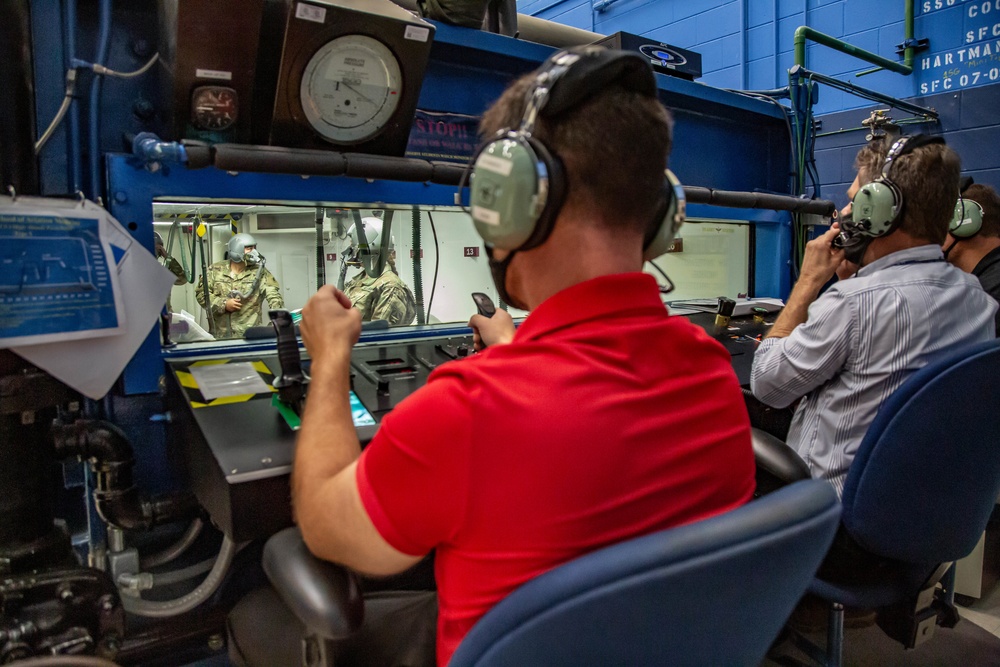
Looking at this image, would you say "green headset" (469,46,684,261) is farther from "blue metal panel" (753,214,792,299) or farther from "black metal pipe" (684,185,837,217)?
"blue metal panel" (753,214,792,299)

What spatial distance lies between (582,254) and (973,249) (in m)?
2.59

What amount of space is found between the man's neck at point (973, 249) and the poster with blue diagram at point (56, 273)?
2.92 meters

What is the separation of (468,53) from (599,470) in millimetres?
1615

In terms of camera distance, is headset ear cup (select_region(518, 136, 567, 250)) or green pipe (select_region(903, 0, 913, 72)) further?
green pipe (select_region(903, 0, 913, 72))

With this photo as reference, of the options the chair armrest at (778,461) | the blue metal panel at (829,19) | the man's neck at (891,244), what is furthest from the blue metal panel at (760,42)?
the chair armrest at (778,461)

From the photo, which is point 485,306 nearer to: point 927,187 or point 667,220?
point 667,220

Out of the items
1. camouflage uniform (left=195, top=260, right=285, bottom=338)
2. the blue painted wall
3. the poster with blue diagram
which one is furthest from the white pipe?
the blue painted wall

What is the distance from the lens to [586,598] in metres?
0.48

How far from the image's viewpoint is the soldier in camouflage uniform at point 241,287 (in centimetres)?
379

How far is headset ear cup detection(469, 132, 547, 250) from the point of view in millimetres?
697

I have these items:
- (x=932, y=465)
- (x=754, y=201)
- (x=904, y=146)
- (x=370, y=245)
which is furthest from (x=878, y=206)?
(x=370, y=245)

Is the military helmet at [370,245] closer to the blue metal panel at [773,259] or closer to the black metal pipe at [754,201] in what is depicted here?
the black metal pipe at [754,201]

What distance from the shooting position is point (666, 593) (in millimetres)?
490

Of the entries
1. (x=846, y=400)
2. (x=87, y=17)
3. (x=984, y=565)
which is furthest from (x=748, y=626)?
(x=984, y=565)
